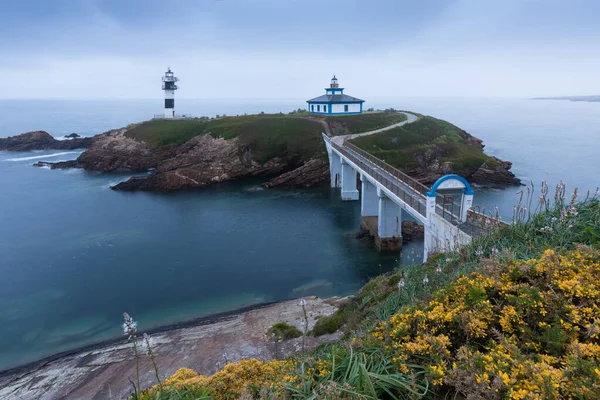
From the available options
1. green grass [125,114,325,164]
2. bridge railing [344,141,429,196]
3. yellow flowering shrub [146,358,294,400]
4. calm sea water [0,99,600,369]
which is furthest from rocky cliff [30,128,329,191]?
yellow flowering shrub [146,358,294,400]

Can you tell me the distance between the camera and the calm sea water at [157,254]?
23.0 meters

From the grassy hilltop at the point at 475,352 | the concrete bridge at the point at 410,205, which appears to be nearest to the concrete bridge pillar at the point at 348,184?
the concrete bridge at the point at 410,205

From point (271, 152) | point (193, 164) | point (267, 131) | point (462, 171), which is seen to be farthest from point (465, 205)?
point (267, 131)

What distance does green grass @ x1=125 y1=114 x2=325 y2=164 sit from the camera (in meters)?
60.4

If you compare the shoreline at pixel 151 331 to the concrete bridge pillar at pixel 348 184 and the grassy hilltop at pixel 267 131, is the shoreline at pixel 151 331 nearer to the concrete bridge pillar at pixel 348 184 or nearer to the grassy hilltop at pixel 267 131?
the concrete bridge pillar at pixel 348 184

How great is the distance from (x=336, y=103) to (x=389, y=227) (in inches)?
2018

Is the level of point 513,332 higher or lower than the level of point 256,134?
lower

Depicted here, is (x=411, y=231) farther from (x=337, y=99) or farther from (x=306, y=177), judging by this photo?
(x=337, y=99)

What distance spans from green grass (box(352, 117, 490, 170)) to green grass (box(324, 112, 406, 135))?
5.52 metres

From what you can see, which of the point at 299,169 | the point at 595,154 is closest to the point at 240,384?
the point at 299,169

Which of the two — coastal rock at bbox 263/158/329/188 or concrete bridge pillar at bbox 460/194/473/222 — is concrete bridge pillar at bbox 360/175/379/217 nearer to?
concrete bridge pillar at bbox 460/194/473/222

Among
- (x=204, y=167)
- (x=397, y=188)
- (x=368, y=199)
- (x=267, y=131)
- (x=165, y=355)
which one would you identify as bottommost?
(x=165, y=355)

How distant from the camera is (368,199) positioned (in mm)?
36031

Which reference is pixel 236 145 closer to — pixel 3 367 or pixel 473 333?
pixel 3 367
